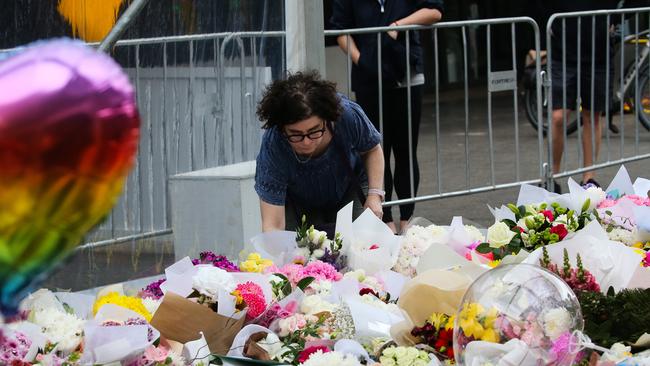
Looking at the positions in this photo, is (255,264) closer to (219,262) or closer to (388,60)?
(219,262)

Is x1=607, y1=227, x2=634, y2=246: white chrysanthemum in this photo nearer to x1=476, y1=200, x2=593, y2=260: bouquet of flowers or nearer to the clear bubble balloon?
x1=476, y1=200, x2=593, y2=260: bouquet of flowers

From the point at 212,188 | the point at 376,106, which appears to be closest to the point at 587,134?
the point at 376,106

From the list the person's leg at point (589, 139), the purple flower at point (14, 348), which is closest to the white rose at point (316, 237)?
the purple flower at point (14, 348)

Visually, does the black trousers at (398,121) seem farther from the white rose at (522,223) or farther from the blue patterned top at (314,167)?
the white rose at (522,223)

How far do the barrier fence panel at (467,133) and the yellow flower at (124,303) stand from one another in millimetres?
3316

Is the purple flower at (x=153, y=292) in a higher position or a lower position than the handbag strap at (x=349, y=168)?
lower

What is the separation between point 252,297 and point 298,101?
3.95ft

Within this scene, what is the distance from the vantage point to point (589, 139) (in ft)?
26.3

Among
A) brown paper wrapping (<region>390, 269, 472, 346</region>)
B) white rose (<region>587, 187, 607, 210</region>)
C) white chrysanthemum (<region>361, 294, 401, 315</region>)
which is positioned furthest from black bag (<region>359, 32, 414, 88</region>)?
brown paper wrapping (<region>390, 269, 472, 346</region>)

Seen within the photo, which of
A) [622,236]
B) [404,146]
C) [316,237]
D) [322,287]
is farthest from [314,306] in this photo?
[404,146]

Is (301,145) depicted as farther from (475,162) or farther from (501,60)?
(501,60)

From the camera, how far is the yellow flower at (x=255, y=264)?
11.4 feet

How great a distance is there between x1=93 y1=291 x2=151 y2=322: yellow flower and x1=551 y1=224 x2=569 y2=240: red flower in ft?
4.37

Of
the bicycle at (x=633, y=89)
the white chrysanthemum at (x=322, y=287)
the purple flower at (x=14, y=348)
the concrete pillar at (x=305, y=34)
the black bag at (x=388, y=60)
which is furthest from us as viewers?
the bicycle at (x=633, y=89)
